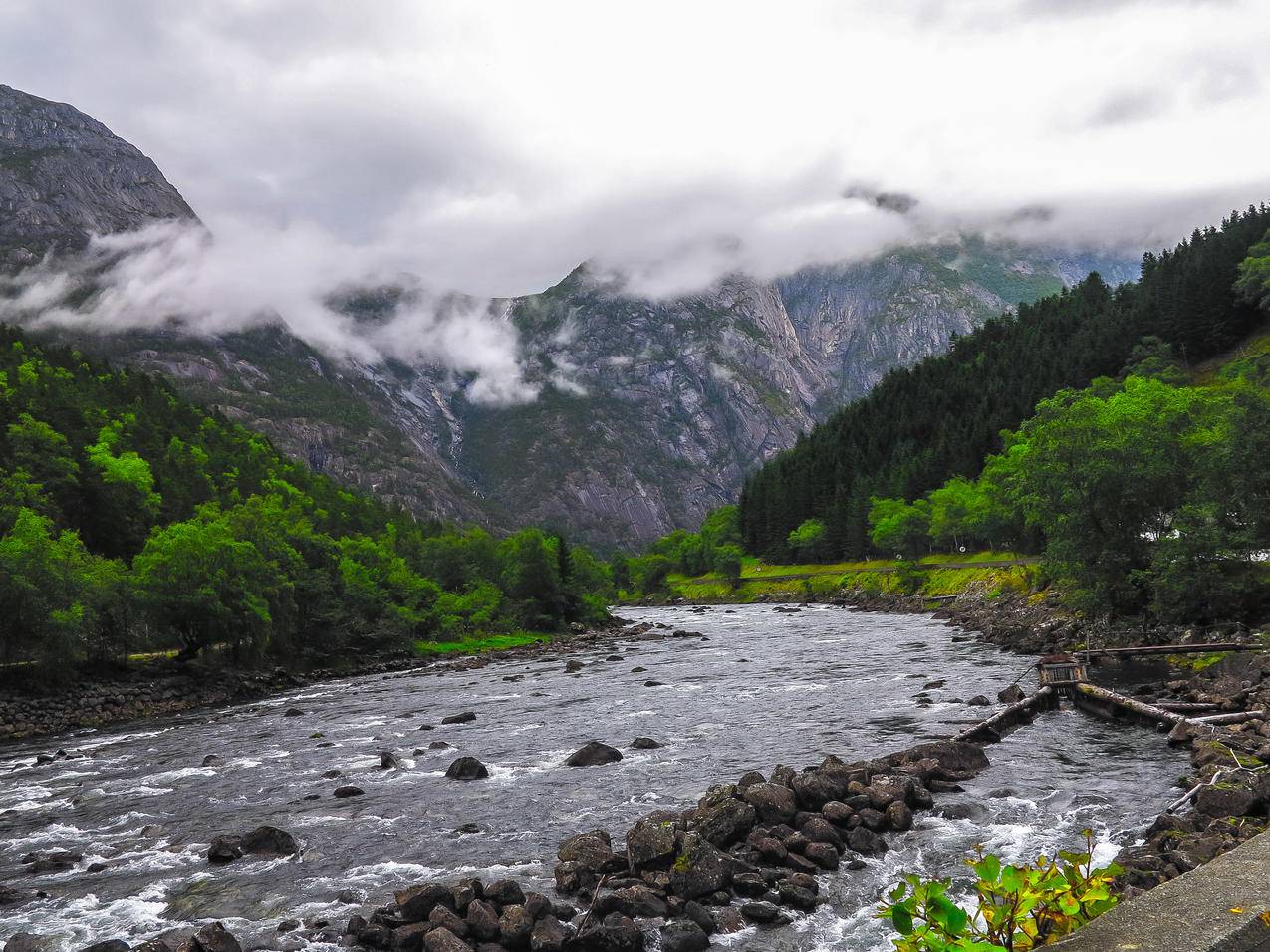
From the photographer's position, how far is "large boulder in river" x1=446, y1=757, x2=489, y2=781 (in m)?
32.1

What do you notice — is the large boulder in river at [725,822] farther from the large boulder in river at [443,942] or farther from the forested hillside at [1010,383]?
the forested hillside at [1010,383]

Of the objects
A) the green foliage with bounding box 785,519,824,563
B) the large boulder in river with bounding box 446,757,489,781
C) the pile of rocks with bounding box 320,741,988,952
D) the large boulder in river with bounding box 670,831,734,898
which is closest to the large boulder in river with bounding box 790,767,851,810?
the pile of rocks with bounding box 320,741,988,952

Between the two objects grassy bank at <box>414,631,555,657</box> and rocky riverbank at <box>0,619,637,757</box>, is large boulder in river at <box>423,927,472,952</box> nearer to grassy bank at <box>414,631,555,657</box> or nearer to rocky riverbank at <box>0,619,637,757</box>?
rocky riverbank at <box>0,619,637,757</box>

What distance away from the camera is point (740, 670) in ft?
199

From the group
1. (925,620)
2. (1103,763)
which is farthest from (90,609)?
(925,620)

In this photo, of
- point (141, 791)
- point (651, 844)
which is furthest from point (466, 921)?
point (141, 791)

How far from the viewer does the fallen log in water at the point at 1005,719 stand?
3139 cm

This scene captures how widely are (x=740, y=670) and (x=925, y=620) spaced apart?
40.3 meters

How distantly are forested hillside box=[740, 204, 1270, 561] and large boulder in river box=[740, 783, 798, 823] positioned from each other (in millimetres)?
135646

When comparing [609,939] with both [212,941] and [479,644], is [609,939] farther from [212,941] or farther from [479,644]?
[479,644]

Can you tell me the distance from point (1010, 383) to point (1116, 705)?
5932 inches

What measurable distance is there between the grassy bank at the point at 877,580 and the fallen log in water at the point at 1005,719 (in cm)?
5483

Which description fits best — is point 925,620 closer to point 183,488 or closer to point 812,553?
point 812,553

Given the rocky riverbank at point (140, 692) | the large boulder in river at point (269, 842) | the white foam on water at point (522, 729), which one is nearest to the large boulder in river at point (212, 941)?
the large boulder in river at point (269, 842)
